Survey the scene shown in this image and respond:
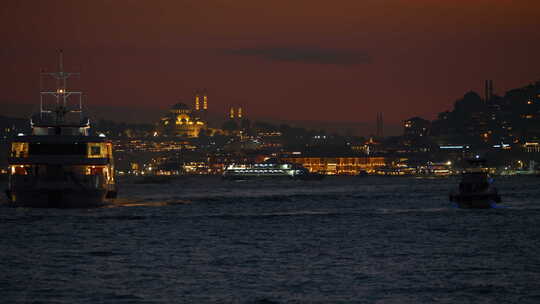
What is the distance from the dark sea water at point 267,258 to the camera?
106 ft

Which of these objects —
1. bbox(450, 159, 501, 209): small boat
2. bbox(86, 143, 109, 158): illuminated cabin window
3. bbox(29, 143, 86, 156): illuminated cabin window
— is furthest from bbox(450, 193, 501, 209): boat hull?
bbox(29, 143, 86, 156): illuminated cabin window

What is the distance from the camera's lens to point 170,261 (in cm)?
4116

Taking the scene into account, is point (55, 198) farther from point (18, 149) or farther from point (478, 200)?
point (478, 200)

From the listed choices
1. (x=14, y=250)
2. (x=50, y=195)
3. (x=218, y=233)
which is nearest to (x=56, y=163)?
(x=50, y=195)

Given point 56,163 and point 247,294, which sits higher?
point 56,163

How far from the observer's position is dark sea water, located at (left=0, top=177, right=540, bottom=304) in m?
32.3

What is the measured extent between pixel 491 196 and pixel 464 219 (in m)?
12.0

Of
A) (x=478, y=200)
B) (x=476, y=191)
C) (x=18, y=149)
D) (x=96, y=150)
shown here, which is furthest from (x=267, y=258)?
(x=476, y=191)

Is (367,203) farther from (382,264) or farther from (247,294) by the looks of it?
(247,294)

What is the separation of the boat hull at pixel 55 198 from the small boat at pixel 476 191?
91.3 feet

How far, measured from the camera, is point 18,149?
77062 mm

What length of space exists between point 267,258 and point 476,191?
135 feet

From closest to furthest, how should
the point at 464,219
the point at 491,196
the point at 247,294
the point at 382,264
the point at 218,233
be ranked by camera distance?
the point at 247,294 → the point at 382,264 → the point at 218,233 → the point at 464,219 → the point at 491,196

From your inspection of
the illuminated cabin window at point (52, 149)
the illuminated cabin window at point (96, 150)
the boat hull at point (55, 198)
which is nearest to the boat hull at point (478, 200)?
the illuminated cabin window at point (96, 150)
